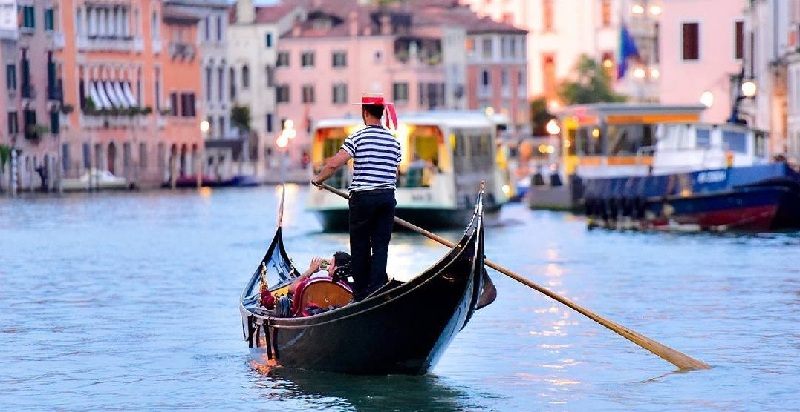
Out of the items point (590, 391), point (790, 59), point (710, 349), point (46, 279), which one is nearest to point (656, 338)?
point (710, 349)

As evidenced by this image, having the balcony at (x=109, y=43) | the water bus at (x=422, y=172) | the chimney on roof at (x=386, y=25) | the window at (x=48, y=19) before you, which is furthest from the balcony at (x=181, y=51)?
the water bus at (x=422, y=172)

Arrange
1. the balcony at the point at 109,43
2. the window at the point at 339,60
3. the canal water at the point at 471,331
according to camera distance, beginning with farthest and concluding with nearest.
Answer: the window at the point at 339,60 → the balcony at the point at 109,43 → the canal water at the point at 471,331

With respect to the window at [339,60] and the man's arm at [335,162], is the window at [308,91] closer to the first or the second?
the window at [339,60]

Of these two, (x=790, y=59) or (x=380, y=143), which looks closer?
(x=380, y=143)

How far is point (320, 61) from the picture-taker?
123 metres

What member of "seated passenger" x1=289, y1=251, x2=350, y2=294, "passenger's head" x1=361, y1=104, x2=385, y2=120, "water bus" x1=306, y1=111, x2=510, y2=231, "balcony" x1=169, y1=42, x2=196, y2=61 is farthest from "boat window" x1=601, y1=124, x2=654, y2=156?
"balcony" x1=169, y1=42, x2=196, y2=61

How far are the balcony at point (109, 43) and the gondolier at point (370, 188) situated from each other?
84975 mm

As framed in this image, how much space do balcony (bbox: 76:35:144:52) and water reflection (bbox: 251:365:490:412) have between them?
277 feet

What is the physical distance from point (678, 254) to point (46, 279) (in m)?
8.25

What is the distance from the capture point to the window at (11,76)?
93.9m

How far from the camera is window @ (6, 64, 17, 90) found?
93.9 meters

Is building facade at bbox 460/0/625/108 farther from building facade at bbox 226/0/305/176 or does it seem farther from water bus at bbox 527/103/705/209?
water bus at bbox 527/103/705/209

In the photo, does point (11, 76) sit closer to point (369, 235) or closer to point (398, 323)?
point (369, 235)

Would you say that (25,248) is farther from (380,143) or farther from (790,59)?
(380,143)
